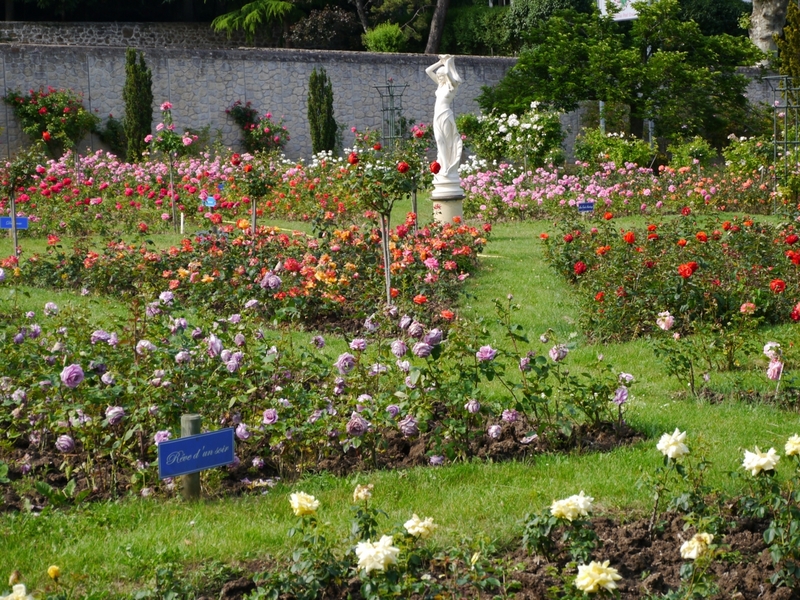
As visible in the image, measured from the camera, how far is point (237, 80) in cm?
2094

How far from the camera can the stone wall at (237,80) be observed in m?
19.0

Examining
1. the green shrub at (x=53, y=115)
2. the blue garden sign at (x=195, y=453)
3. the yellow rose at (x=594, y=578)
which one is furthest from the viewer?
the green shrub at (x=53, y=115)

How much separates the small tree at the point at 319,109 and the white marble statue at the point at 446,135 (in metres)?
9.53

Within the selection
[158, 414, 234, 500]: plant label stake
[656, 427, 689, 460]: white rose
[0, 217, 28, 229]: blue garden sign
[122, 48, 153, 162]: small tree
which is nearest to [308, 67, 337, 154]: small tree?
[122, 48, 153, 162]: small tree

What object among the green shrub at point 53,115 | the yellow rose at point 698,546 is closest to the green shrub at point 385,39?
the green shrub at point 53,115

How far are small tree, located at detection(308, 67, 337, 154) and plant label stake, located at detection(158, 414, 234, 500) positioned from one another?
1773cm

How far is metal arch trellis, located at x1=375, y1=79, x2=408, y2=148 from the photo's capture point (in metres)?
21.8

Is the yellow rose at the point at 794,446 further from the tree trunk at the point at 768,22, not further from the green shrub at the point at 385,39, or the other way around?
the green shrub at the point at 385,39

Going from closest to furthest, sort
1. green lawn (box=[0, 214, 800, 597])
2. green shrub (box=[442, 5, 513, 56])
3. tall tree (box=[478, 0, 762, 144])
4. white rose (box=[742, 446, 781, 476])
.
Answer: white rose (box=[742, 446, 781, 476])
green lawn (box=[0, 214, 800, 597])
tall tree (box=[478, 0, 762, 144])
green shrub (box=[442, 5, 513, 56])

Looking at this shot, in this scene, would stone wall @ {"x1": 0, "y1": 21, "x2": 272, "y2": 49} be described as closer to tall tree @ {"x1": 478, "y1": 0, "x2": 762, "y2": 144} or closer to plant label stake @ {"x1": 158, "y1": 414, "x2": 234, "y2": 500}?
tall tree @ {"x1": 478, "y1": 0, "x2": 762, "y2": 144}

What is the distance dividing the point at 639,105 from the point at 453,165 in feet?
30.4

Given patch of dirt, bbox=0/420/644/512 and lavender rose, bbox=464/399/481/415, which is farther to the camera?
lavender rose, bbox=464/399/481/415

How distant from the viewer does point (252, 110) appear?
2105cm

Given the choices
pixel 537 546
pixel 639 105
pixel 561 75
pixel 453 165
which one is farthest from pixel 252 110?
pixel 537 546
